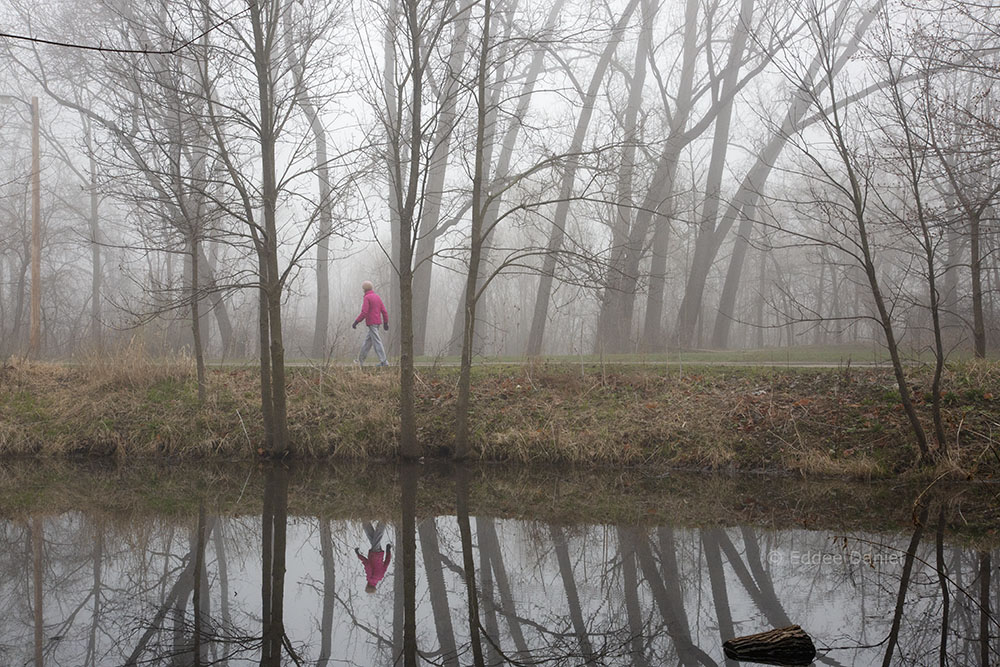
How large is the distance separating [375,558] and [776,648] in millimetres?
4149

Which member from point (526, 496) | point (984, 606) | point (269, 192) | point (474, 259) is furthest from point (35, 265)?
point (984, 606)

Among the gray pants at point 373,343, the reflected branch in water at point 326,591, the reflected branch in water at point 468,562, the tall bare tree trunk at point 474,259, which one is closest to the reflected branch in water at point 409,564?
the reflected branch in water at point 468,562

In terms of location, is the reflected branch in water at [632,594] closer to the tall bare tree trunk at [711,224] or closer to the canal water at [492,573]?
the canal water at [492,573]

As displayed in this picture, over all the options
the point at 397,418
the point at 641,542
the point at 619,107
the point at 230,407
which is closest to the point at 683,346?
the point at 619,107

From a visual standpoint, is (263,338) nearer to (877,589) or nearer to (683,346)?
(877,589)

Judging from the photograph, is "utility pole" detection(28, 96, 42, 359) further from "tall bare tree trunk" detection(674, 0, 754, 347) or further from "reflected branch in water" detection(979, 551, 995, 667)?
"reflected branch in water" detection(979, 551, 995, 667)

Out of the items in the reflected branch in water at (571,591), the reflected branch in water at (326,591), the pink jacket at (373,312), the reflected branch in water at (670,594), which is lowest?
the reflected branch in water at (326,591)

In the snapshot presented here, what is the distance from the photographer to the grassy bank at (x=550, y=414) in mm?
12375

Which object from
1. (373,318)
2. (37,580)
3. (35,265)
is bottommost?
(37,580)

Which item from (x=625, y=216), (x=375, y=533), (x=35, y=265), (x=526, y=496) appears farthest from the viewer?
(x=625, y=216)

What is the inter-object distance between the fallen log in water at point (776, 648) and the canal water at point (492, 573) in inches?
5.9

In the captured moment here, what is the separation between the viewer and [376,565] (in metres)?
7.80

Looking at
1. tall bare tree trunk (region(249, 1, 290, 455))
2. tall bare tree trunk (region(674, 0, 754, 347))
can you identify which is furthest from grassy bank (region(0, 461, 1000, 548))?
tall bare tree trunk (region(674, 0, 754, 347))

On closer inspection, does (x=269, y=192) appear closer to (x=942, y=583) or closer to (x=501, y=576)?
(x=501, y=576)
